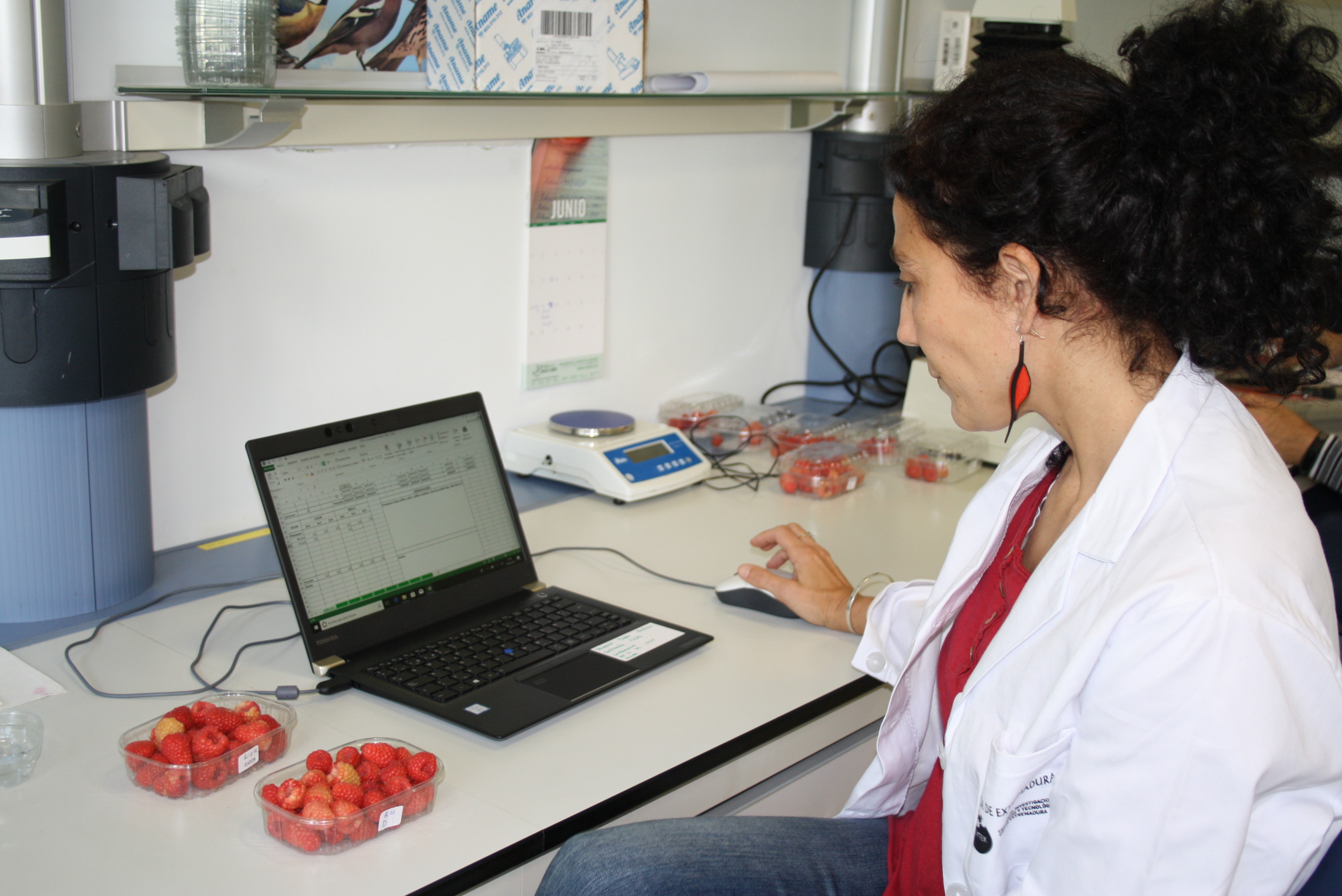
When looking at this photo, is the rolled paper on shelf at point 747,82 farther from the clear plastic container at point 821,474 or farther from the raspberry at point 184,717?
the raspberry at point 184,717

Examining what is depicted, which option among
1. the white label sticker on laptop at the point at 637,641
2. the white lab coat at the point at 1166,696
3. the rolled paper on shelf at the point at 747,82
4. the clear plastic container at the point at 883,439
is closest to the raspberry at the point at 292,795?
the white label sticker on laptop at the point at 637,641

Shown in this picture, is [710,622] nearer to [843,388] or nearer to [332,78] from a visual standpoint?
[332,78]

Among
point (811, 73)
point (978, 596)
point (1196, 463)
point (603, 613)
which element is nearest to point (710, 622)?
point (603, 613)

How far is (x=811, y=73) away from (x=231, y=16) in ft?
3.51

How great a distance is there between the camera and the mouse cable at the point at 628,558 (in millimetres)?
1579

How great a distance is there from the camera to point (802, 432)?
2.19 m

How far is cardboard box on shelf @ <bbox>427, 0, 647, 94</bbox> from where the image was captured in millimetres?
1670

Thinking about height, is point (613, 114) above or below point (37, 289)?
above

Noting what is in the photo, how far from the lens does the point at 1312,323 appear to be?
1000mm

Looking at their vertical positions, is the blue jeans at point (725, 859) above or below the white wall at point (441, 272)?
below

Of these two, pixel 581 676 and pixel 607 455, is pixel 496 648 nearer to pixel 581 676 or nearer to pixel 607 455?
pixel 581 676

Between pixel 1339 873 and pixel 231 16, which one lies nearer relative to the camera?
pixel 1339 873

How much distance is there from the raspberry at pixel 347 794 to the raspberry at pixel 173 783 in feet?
0.45

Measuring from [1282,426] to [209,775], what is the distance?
1.76 meters
